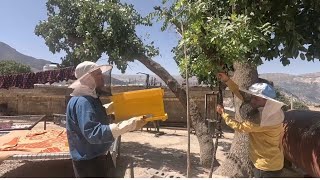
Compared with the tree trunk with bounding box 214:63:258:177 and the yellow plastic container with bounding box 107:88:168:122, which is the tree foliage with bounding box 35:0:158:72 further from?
the yellow plastic container with bounding box 107:88:168:122

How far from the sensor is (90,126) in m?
3.20

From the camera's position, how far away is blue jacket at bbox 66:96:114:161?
3.18 m

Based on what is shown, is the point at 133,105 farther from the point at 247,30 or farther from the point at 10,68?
the point at 10,68

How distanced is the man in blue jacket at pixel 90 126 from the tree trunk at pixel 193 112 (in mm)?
6177

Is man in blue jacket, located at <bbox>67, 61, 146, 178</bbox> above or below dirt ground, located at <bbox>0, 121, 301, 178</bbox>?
above

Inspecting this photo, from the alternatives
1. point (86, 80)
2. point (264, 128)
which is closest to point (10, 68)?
point (86, 80)

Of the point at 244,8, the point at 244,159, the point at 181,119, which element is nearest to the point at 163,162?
the point at 244,159

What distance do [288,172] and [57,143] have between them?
5.41 meters

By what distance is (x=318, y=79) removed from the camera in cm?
13200

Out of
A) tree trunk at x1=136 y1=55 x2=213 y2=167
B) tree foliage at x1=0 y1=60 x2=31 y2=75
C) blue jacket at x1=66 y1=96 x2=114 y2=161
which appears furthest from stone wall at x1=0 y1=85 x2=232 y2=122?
tree foliage at x1=0 y1=60 x2=31 y2=75

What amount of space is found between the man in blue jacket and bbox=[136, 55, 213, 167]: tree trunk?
20.3ft

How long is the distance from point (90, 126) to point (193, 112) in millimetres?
6980

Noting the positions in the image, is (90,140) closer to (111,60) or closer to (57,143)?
(57,143)

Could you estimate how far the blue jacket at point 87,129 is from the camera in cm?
318
